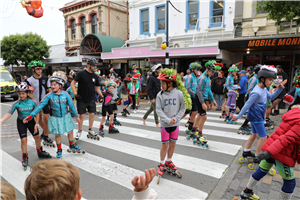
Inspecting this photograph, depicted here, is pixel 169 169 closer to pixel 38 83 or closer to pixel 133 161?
pixel 133 161

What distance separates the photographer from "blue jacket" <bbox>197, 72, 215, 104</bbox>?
17.4 feet

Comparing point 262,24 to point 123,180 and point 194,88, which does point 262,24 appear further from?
point 123,180

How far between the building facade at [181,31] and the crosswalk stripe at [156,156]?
9106 mm

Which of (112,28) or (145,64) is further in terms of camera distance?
(112,28)

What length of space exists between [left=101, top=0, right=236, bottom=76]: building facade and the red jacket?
34.2 ft

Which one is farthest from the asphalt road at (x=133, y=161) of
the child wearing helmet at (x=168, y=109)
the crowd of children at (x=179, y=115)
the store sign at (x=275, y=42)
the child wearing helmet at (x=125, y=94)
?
the store sign at (x=275, y=42)

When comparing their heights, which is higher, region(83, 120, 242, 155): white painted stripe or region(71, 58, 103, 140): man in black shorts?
region(71, 58, 103, 140): man in black shorts

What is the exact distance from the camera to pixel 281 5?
8734mm

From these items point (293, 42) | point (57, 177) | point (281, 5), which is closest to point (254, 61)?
point (293, 42)

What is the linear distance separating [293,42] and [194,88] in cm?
741

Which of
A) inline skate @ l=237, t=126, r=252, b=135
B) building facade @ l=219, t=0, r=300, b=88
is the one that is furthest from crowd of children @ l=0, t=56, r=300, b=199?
building facade @ l=219, t=0, r=300, b=88

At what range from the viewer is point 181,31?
53.4 feet

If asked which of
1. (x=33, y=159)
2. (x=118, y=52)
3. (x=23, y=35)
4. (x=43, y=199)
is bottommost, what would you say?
(x=33, y=159)

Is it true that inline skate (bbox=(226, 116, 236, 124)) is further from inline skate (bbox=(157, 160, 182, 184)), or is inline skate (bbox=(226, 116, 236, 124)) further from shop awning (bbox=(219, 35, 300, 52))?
shop awning (bbox=(219, 35, 300, 52))
